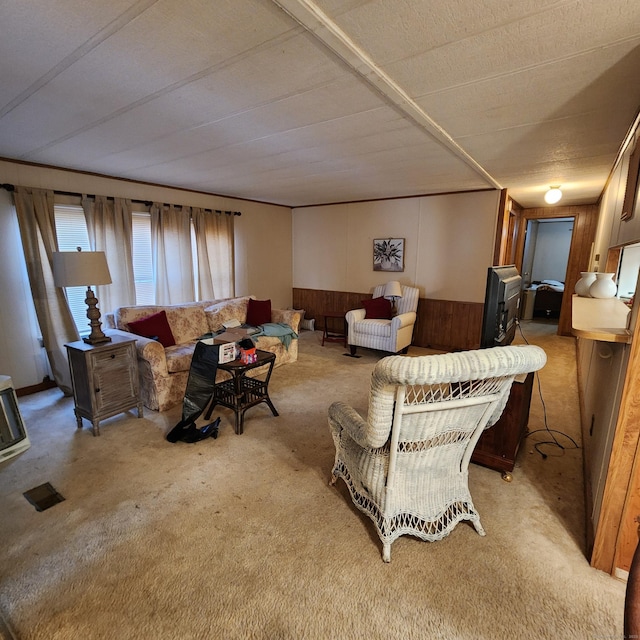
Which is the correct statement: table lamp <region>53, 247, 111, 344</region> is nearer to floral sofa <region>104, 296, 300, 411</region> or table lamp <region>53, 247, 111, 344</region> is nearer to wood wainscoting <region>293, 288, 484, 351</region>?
floral sofa <region>104, 296, 300, 411</region>

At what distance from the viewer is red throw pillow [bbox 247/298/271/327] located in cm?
454

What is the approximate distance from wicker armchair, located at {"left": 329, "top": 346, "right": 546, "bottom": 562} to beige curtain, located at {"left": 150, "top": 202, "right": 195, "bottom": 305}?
11.1ft

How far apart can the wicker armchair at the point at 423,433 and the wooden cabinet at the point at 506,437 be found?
0.57 m

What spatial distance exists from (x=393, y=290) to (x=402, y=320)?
2.05 ft

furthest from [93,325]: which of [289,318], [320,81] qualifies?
[320,81]

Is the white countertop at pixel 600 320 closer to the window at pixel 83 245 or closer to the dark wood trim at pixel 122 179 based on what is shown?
the window at pixel 83 245

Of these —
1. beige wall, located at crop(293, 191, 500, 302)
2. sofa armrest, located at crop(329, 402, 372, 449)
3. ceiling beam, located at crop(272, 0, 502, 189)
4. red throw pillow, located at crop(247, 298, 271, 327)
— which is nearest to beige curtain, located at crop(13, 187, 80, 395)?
red throw pillow, located at crop(247, 298, 271, 327)

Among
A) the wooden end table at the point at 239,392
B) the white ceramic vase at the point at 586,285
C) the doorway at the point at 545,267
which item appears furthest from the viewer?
the doorway at the point at 545,267

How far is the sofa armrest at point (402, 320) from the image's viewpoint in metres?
4.47

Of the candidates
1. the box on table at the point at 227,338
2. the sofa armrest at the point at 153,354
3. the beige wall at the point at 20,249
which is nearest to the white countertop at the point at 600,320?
the box on table at the point at 227,338

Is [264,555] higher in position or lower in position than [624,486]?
lower

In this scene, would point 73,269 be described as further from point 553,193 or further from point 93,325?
point 553,193

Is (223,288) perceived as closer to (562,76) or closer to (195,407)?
(195,407)

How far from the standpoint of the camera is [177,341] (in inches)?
151
